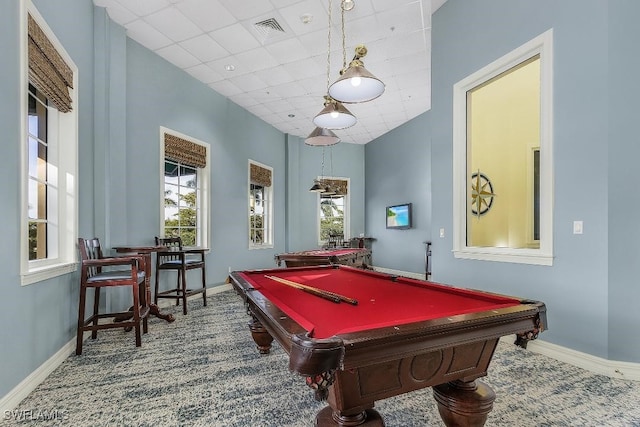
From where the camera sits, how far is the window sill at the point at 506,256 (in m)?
2.76

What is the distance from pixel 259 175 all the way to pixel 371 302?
18.5 ft

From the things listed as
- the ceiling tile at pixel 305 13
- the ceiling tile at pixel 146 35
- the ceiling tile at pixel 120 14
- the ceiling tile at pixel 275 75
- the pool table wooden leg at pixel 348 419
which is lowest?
the pool table wooden leg at pixel 348 419

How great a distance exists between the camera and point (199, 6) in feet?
11.6

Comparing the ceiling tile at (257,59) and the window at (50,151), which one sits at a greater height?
the ceiling tile at (257,59)

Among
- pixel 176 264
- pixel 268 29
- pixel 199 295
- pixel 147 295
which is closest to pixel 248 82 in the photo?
pixel 268 29

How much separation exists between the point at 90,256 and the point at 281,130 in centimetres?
550

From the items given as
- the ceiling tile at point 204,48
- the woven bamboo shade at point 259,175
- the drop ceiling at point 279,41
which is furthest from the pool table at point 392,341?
the woven bamboo shade at point 259,175

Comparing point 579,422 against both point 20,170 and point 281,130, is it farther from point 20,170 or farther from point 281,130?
point 281,130

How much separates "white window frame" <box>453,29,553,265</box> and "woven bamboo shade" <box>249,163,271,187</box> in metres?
4.19

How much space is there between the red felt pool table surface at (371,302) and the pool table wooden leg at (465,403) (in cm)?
37

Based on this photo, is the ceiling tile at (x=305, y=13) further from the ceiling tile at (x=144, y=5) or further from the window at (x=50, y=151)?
the window at (x=50, y=151)

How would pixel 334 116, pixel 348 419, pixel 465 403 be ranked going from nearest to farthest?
pixel 348 419 → pixel 465 403 → pixel 334 116

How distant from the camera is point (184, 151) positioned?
4.86 m

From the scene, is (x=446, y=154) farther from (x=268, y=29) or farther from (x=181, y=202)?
(x=181, y=202)
